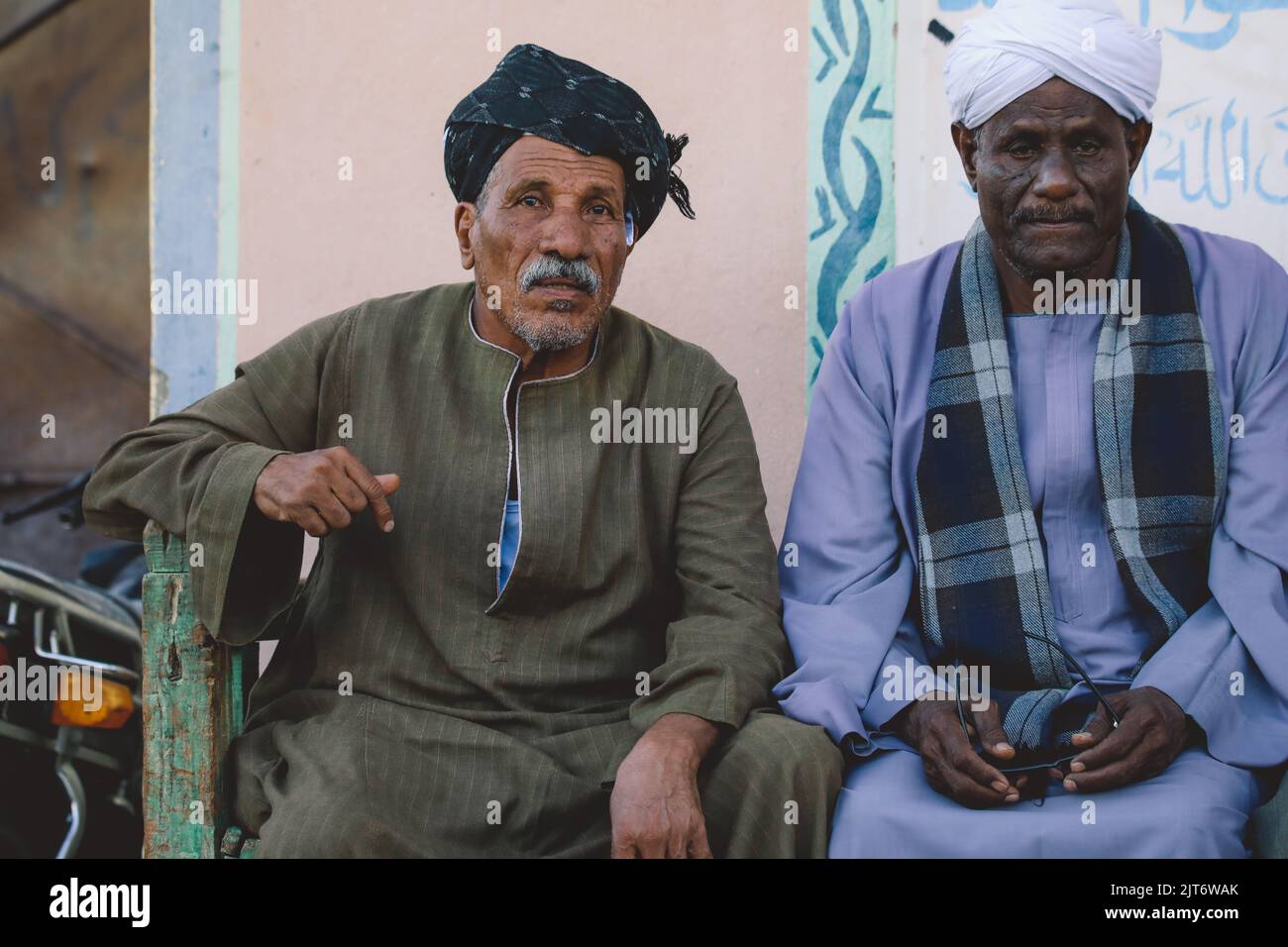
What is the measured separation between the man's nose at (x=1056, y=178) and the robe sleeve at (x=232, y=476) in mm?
1446

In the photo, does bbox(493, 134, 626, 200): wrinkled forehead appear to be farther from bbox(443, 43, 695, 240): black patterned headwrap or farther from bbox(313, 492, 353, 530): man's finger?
bbox(313, 492, 353, 530): man's finger

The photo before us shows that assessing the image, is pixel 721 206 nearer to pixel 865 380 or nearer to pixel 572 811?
pixel 865 380

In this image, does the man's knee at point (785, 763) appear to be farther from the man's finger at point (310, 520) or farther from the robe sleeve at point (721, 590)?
the man's finger at point (310, 520)

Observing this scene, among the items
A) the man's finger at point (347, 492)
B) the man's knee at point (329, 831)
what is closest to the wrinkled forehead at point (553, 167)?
the man's finger at point (347, 492)

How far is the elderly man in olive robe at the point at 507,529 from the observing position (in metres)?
2.71

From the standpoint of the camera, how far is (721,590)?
295 centimetres

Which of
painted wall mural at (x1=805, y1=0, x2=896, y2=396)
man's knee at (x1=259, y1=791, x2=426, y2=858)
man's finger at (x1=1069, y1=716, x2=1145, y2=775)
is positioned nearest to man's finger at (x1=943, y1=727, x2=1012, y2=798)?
man's finger at (x1=1069, y1=716, x2=1145, y2=775)

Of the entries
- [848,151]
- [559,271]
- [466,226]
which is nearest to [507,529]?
[559,271]

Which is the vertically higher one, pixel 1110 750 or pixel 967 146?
pixel 967 146

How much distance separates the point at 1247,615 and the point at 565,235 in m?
1.49

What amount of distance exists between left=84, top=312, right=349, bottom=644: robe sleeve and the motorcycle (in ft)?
3.11

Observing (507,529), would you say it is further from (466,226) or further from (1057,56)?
(1057,56)

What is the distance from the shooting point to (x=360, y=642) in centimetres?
297

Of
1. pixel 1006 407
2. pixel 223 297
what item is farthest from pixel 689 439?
pixel 223 297
